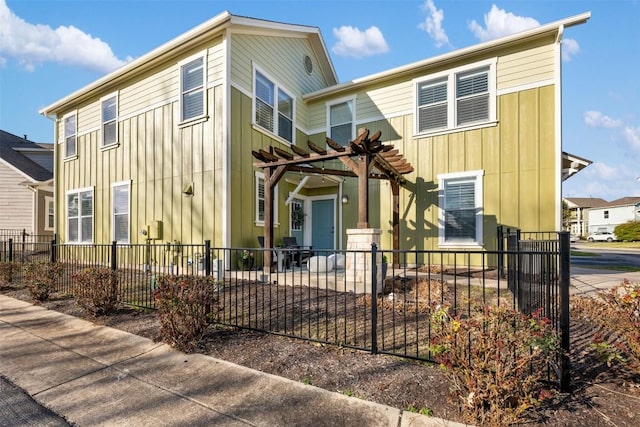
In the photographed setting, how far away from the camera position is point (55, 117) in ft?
41.2

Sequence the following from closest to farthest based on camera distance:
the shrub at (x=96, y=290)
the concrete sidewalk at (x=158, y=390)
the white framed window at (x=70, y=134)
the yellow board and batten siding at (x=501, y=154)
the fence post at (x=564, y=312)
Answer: the concrete sidewalk at (x=158, y=390) < the fence post at (x=564, y=312) < the shrub at (x=96, y=290) < the yellow board and batten siding at (x=501, y=154) < the white framed window at (x=70, y=134)

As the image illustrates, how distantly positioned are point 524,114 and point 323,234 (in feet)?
22.1

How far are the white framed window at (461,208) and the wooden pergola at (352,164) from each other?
1.26 m

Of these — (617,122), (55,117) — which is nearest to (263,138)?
(55,117)

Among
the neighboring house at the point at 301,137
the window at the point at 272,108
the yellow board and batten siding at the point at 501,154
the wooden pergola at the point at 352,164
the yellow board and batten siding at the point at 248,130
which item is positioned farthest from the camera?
the window at the point at 272,108

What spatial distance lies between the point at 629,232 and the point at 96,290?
140 ft

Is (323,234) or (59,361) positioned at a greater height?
(323,234)

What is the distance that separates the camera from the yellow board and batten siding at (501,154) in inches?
307

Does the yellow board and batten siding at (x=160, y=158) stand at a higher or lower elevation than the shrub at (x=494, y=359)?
higher

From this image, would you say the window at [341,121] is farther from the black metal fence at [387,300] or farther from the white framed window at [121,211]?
the white framed window at [121,211]

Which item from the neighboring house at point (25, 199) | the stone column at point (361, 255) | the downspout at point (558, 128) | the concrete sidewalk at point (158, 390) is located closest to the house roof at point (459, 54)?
the downspout at point (558, 128)

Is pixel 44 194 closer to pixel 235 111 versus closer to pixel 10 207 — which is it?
pixel 10 207

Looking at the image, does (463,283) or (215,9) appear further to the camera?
(215,9)

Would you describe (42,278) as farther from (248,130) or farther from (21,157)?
(21,157)
